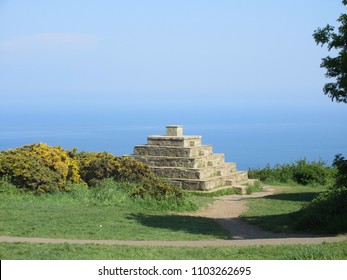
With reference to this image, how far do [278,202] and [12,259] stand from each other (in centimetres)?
1281

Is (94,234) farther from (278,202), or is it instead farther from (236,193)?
(236,193)

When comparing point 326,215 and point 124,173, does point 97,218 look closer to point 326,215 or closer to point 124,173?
point 124,173

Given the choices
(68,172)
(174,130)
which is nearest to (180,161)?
(174,130)

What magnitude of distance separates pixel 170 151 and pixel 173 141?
49 cm

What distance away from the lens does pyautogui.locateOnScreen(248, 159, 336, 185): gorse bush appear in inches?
1172

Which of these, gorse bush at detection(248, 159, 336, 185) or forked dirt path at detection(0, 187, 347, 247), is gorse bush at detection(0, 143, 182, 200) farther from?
gorse bush at detection(248, 159, 336, 185)

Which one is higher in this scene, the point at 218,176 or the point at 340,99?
the point at 340,99

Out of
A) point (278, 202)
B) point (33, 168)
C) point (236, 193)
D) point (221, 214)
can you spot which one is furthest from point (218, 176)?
point (33, 168)

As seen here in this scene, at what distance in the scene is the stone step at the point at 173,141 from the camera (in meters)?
26.1

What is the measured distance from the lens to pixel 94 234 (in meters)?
13.2

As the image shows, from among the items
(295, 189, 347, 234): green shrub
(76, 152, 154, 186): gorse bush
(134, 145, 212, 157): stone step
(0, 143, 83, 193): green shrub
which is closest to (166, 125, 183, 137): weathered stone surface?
(134, 145, 212, 157): stone step

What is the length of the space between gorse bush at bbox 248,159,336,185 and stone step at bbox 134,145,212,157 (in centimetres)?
494

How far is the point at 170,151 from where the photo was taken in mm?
26062
